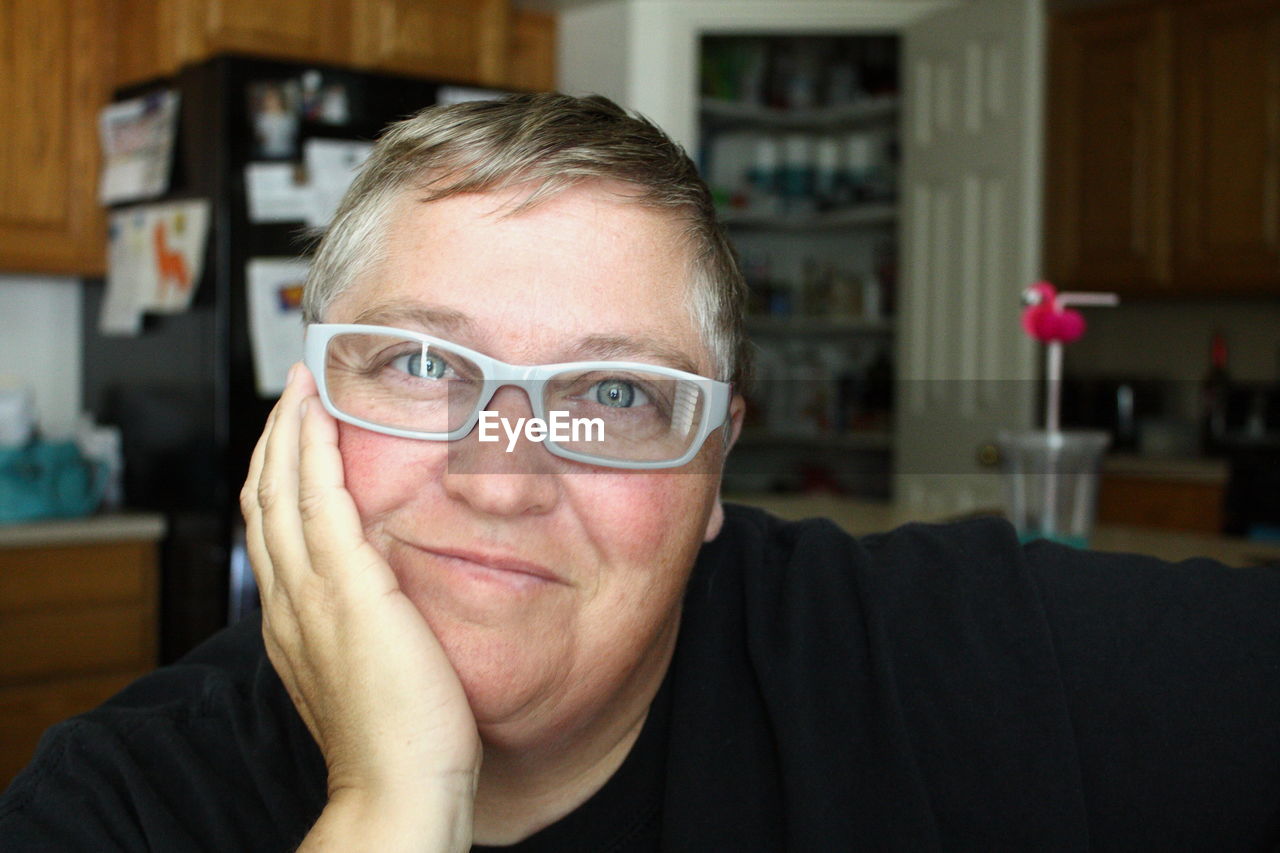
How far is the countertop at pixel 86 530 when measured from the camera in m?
2.51

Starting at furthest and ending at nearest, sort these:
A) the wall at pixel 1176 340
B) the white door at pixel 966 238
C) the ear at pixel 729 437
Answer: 1. the wall at pixel 1176 340
2. the white door at pixel 966 238
3. the ear at pixel 729 437

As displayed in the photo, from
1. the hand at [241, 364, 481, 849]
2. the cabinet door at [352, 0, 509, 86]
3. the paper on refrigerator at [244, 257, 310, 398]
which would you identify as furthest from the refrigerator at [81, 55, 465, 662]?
the hand at [241, 364, 481, 849]

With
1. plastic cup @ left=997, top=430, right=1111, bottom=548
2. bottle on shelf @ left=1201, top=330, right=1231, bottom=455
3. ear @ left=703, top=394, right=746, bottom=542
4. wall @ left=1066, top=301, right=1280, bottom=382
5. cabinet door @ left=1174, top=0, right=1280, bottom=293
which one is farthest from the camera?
wall @ left=1066, top=301, right=1280, bottom=382

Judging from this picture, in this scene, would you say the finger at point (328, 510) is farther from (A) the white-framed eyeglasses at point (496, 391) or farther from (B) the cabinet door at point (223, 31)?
(B) the cabinet door at point (223, 31)

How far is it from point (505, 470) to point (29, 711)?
236 cm

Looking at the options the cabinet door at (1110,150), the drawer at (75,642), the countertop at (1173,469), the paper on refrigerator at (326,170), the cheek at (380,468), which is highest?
the cabinet door at (1110,150)

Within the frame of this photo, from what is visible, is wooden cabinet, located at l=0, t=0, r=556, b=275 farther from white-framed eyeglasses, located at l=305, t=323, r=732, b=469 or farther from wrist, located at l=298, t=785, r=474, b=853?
wrist, located at l=298, t=785, r=474, b=853

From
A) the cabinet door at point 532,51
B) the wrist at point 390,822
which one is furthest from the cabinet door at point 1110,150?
the wrist at point 390,822

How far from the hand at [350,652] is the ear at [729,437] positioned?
27 cm

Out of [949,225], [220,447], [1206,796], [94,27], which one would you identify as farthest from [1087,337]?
[1206,796]

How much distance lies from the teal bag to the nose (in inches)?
88.9

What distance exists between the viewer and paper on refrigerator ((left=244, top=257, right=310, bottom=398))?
2.68m

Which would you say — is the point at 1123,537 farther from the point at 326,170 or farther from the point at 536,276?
the point at 326,170

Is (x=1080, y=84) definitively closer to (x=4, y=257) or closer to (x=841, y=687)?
(x=4, y=257)
